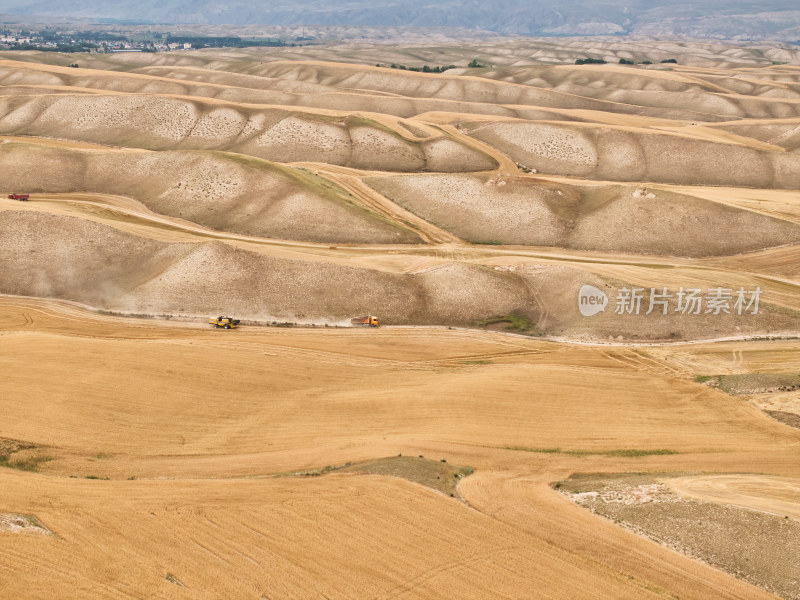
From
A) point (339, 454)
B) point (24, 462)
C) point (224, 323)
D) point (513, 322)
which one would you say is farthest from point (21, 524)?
point (513, 322)

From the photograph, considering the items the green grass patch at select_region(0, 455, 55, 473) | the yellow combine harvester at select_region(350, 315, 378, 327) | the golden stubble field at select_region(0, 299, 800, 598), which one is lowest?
→ the green grass patch at select_region(0, 455, 55, 473)

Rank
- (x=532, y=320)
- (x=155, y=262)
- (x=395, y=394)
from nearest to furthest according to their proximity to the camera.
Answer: (x=395, y=394) < (x=532, y=320) < (x=155, y=262)

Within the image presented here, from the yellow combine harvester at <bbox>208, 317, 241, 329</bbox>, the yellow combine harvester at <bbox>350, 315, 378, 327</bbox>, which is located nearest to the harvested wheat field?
the yellow combine harvester at <bbox>350, 315, 378, 327</bbox>

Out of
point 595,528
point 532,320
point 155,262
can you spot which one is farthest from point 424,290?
point 595,528

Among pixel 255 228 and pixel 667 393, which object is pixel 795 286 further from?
pixel 255 228

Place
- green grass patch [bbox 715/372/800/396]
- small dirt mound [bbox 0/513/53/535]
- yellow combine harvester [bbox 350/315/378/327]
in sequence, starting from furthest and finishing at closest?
yellow combine harvester [bbox 350/315/378/327] → green grass patch [bbox 715/372/800/396] → small dirt mound [bbox 0/513/53/535]

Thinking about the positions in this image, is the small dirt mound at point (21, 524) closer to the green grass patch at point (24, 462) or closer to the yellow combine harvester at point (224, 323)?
the green grass patch at point (24, 462)

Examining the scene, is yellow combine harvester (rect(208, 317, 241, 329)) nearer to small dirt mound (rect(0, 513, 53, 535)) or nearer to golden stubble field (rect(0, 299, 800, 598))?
golden stubble field (rect(0, 299, 800, 598))

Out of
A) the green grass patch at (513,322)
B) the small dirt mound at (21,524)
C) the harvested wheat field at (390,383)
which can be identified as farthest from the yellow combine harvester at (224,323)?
the small dirt mound at (21,524)
